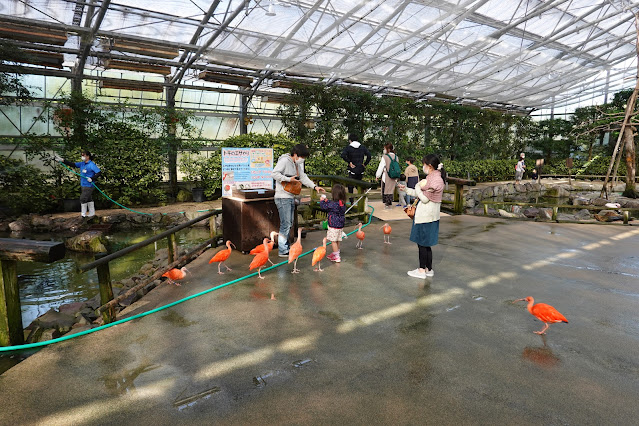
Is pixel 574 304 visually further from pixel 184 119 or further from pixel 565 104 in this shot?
pixel 565 104

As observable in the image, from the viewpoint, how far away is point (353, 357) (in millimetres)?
2869

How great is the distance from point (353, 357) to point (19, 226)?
31.2 feet

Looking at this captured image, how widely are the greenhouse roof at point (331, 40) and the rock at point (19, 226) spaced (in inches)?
173

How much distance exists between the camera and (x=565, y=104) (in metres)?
24.8

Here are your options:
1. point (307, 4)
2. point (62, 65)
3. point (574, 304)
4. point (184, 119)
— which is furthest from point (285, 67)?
point (574, 304)

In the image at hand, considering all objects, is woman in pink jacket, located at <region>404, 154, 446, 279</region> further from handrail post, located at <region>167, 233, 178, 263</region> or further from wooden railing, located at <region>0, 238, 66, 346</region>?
wooden railing, located at <region>0, 238, 66, 346</region>

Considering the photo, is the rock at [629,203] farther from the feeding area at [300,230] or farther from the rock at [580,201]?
the rock at [580,201]

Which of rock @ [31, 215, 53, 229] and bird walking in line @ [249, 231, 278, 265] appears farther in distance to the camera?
rock @ [31, 215, 53, 229]

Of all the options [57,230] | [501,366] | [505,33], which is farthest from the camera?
[505,33]

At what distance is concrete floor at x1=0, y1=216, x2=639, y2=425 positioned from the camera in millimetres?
2295

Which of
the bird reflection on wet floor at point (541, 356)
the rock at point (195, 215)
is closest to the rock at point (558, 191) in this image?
the rock at point (195, 215)

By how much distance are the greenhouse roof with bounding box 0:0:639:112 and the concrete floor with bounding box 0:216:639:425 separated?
24.1 feet

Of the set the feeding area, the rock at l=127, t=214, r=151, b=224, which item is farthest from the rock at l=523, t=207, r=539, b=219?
the rock at l=127, t=214, r=151, b=224

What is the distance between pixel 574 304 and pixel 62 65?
13190 millimetres
